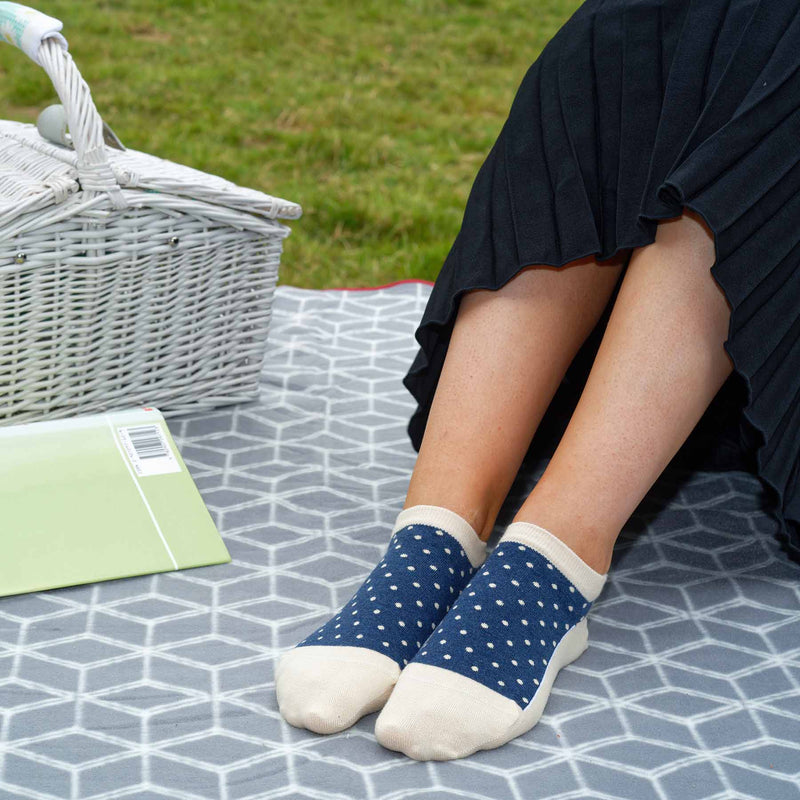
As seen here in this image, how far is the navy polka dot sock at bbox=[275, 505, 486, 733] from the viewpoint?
84 centimetres

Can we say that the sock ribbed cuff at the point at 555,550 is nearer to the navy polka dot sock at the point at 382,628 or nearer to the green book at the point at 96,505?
the navy polka dot sock at the point at 382,628

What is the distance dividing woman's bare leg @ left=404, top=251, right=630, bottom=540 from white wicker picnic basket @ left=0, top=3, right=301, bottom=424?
1.39 ft

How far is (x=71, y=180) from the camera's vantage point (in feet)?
3.85

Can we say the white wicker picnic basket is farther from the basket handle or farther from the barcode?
the barcode

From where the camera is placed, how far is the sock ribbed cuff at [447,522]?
95cm

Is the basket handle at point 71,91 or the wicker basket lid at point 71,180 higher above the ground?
the basket handle at point 71,91

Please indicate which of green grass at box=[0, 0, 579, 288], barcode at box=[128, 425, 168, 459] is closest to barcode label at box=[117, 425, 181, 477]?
barcode at box=[128, 425, 168, 459]

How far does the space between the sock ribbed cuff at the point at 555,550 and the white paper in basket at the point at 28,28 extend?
2.30 ft

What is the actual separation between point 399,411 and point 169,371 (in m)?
0.30

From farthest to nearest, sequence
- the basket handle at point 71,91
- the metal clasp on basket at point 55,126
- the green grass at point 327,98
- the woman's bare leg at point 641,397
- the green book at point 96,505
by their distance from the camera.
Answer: the green grass at point 327,98, the metal clasp on basket at point 55,126, the basket handle at point 71,91, the green book at point 96,505, the woman's bare leg at point 641,397

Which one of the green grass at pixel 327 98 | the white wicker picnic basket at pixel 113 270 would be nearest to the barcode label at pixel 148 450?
the white wicker picnic basket at pixel 113 270

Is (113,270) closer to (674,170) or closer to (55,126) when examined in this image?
(55,126)

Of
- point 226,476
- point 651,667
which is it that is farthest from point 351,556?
point 651,667

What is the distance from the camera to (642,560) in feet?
3.73
